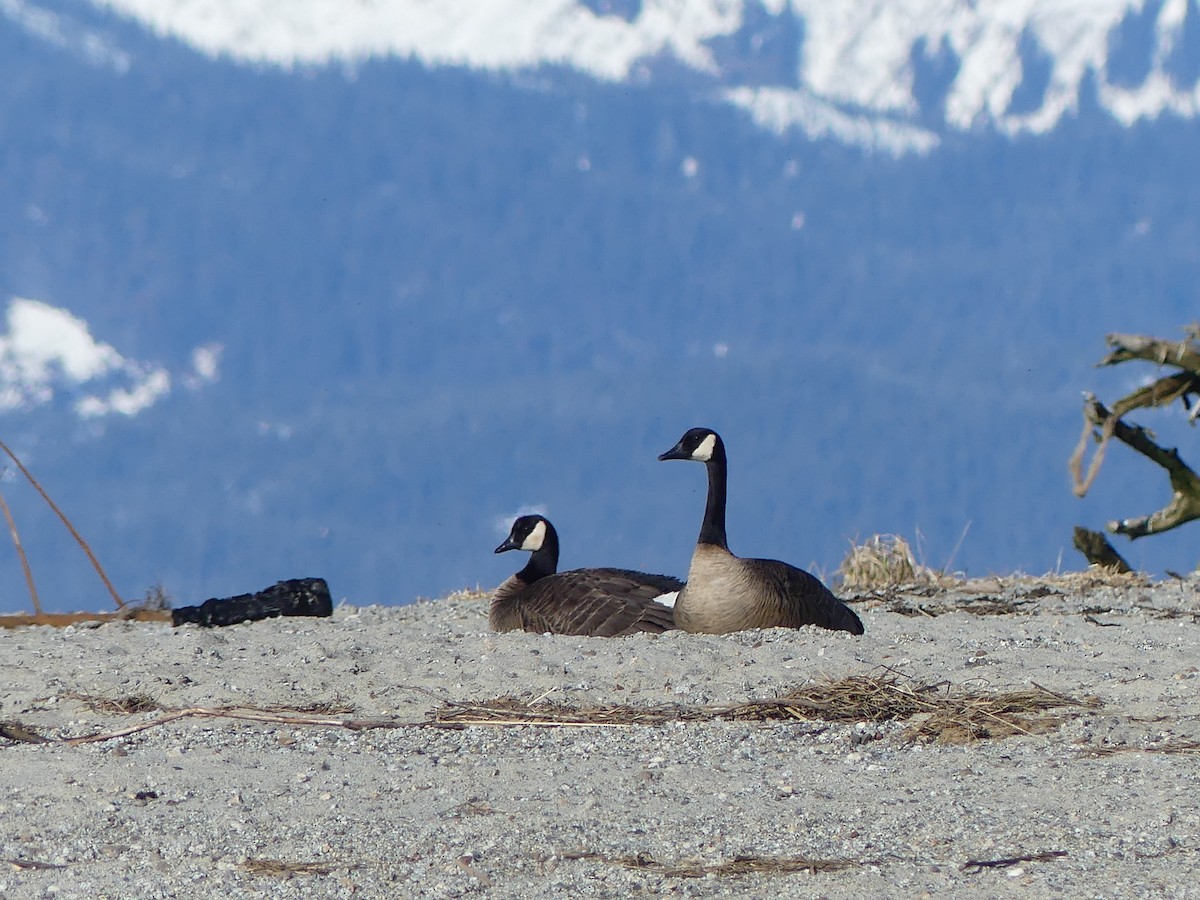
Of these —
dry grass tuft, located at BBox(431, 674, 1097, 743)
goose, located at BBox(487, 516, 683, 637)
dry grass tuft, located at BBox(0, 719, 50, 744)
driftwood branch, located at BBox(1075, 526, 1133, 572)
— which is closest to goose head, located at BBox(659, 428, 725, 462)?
goose, located at BBox(487, 516, 683, 637)

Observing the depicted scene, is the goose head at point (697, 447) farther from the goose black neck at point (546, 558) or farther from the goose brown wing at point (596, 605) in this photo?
the goose black neck at point (546, 558)

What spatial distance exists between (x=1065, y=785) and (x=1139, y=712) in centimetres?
147

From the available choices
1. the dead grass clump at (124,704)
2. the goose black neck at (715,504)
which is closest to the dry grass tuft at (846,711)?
the dead grass clump at (124,704)

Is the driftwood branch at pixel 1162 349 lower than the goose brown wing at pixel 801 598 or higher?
higher

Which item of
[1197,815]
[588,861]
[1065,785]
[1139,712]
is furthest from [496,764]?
[1139,712]

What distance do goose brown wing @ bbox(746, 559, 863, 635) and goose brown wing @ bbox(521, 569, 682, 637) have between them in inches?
27.3

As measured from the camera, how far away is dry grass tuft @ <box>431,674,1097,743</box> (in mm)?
6066

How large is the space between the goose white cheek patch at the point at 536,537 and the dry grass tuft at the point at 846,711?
4292 mm

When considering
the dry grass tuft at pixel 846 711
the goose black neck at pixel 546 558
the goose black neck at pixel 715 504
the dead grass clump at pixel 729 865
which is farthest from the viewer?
the goose black neck at pixel 546 558

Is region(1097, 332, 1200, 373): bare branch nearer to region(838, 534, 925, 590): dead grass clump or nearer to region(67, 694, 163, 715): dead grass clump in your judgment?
region(838, 534, 925, 590): dead grass clump

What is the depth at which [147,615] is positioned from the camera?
34.9 feet

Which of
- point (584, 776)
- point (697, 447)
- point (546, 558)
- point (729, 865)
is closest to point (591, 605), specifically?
point (697, 447)

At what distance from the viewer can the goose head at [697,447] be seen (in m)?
9.38

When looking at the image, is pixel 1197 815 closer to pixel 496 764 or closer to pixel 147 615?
pixel 496 764
